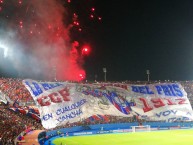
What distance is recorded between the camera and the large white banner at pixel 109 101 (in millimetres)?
55844

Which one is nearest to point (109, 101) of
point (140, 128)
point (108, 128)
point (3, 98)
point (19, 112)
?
point (108, 128)

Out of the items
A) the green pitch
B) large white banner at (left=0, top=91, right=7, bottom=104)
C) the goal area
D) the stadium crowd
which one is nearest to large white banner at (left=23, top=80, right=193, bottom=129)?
the stadium crowd

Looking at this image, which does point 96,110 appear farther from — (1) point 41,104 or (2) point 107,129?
(1) point 41,104

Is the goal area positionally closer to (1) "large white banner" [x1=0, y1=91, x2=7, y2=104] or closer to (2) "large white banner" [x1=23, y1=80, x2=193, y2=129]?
(2) "large white banner" [x1=23, y1=80, x2=193, y2=129]

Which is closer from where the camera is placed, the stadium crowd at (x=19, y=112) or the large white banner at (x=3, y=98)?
the stadium crowd at (x=19, y=112)

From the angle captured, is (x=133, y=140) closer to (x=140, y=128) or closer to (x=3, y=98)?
(x=140, y=128)

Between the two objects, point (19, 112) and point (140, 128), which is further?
point (140, 128)

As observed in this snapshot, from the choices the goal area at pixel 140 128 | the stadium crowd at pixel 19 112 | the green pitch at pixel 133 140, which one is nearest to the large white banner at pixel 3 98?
the stadium crowd at pixel 19 112

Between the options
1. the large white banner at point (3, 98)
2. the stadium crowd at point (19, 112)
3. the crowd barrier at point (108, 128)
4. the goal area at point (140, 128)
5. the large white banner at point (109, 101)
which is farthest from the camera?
the goal area at point (140, 128)

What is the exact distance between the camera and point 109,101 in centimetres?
6462

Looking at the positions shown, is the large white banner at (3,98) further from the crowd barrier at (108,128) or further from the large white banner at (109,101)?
the crowd barrier at (108,128)

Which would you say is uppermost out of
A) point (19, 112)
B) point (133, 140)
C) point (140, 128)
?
point (19, 112)

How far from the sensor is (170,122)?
6612 centimetres

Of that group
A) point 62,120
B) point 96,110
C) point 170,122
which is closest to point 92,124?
point 96,110
